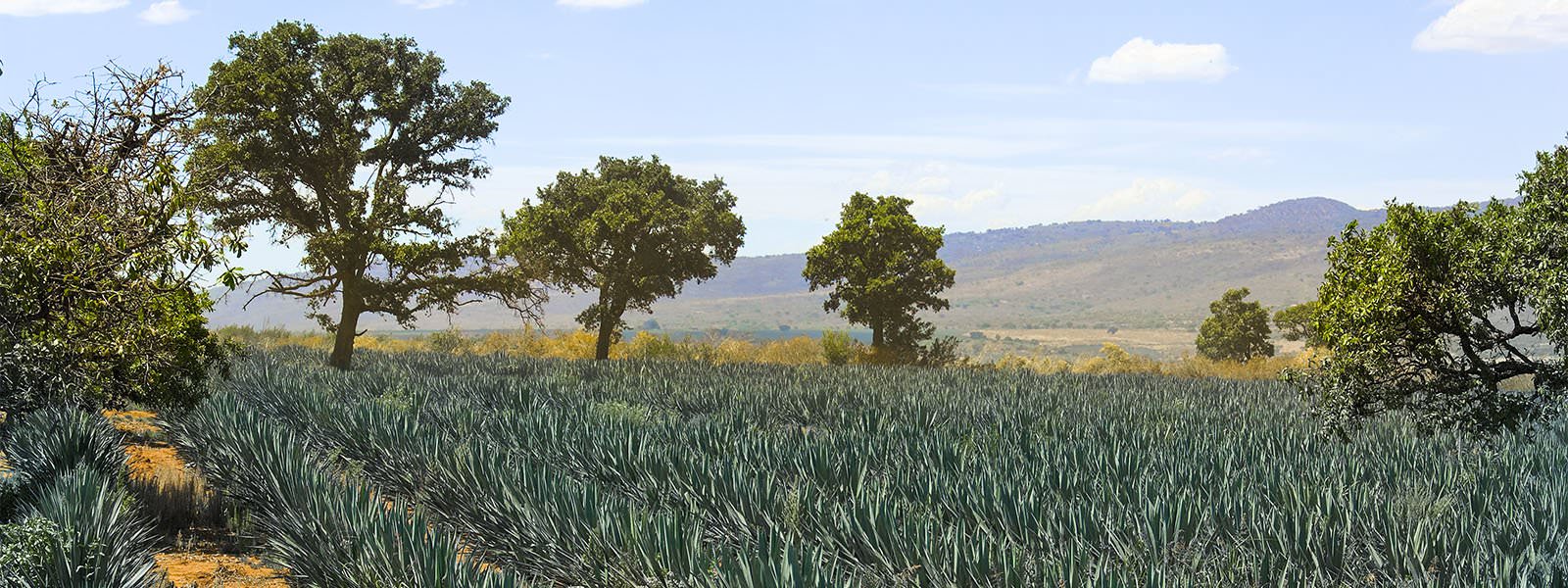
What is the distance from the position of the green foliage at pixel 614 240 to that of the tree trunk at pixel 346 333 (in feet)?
16.5

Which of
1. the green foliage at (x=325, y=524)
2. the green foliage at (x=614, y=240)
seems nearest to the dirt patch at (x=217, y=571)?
the green foliage at (x=325, y=524)

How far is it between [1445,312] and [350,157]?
20382 millimetres

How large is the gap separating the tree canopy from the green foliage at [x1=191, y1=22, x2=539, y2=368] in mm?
17553

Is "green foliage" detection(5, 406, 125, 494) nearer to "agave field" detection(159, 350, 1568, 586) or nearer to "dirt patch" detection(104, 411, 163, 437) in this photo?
"agave field" detection(159, 350, 1568, 586)

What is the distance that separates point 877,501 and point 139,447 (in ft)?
41.5

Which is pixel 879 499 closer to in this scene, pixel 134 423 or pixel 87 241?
pixel 87 241

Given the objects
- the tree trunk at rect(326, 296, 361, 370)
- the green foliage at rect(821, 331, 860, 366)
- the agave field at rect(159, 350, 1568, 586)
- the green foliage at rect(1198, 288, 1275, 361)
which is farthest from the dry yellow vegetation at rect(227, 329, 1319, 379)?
the agave field at rect(159, 350, 1568, 586)

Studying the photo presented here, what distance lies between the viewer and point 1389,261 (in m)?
11.4

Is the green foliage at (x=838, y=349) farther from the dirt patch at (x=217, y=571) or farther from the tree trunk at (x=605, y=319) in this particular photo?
the dirt patch at (x=217, y=571)

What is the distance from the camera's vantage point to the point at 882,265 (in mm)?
33438

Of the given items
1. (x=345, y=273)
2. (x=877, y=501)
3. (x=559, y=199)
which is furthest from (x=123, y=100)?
(x=559, y=199)

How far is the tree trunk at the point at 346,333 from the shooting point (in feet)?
84.4

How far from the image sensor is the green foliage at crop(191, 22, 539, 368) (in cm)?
2402

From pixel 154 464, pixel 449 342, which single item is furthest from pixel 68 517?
pixel 449 342
